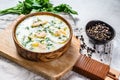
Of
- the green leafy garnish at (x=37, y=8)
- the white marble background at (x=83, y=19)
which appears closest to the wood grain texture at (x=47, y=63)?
the white marble background at (x=83, y=19)

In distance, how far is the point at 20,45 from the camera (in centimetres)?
111

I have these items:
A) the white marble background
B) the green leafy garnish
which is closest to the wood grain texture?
the white marble background

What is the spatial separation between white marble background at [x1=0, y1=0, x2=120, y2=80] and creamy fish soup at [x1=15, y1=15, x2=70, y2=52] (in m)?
0.16

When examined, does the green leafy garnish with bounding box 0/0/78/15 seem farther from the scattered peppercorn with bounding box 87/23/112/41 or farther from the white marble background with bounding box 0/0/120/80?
the scattered peppercorn with bounding box 87/23/112/41

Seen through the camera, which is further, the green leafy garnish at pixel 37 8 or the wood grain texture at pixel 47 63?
the green leafy garnish at pixel 37 8

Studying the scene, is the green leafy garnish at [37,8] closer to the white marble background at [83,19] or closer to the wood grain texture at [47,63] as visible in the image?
the white marble background at [83,19]

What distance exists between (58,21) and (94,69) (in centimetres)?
26

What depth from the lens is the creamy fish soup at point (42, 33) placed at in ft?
3.69

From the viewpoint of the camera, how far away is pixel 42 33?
116 centimetres

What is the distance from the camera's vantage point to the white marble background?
1.22 meters

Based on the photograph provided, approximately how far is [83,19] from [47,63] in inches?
16.6

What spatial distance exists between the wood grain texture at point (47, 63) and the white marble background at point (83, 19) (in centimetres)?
5

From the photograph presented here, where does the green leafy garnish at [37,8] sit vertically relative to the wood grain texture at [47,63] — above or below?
above

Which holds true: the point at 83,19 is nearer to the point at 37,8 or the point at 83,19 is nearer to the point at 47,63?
the point at 37,8
